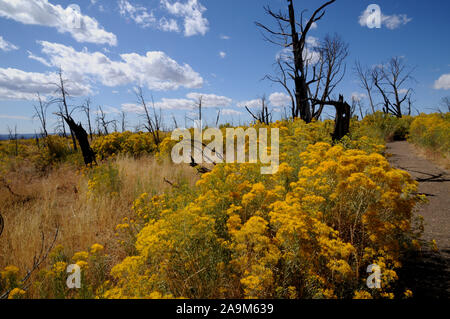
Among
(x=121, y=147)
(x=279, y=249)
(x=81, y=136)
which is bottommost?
(x=279, y=249)

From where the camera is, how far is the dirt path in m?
2.22

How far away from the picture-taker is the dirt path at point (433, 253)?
2219 millimetres

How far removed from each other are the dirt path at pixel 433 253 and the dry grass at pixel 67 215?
3671 millimetres

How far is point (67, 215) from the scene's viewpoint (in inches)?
169

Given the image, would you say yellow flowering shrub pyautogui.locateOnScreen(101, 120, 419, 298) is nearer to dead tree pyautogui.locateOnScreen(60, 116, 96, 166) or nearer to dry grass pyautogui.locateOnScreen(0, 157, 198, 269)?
dry grass pyautogui.locateOnScreen(0, 157, 198, 269)

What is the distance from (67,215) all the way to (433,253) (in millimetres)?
6023

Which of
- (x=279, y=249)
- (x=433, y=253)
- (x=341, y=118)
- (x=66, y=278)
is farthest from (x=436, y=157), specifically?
(x=66, y=278)

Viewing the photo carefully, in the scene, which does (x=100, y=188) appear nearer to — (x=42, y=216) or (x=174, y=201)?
(x=42, y=216)

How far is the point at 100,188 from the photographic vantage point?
5.21 meters

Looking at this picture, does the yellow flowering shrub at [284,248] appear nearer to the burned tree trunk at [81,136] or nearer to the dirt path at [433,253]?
the dirt path at [433,253]

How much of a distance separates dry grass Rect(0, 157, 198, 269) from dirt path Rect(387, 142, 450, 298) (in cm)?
367

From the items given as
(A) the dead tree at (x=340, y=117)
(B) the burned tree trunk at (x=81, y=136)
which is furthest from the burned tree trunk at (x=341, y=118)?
(B) the burned tree trunk at (x=81, y=136)

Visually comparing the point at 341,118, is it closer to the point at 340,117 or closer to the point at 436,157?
the point at 340,117
